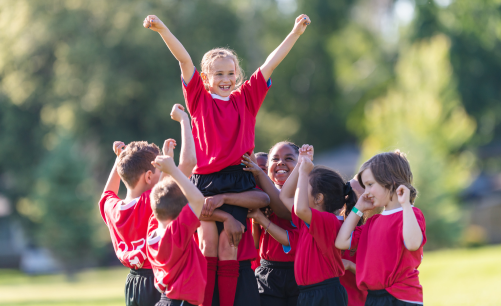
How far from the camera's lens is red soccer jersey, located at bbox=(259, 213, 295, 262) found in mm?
4463

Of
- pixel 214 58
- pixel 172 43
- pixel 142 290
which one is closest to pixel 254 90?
pixel 214 58

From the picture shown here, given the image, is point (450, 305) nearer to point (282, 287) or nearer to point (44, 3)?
point (282, 287)

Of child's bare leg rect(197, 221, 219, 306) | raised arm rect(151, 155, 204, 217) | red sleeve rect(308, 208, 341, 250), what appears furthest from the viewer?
child's bare leg rect(197, 221, 219, 306)

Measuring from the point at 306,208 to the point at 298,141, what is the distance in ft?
104

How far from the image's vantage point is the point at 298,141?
35500mm

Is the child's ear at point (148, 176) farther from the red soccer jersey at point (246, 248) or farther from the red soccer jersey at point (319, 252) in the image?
the red soccer jersey at point (319, 252)

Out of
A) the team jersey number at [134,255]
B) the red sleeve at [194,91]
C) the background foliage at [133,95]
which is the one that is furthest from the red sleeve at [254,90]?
the background foliage at [133,95]

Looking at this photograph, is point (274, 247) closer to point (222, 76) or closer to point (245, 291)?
point (245, 291)

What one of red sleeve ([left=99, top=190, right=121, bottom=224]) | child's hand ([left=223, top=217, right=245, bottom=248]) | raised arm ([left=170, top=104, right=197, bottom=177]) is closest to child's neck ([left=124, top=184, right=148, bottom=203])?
red sleeve ([left=99, top=190, right=121, bottom=224])

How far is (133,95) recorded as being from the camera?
1016 inches

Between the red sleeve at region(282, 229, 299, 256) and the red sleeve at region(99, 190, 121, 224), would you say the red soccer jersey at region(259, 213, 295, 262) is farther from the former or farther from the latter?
the red sleeve at region(99, 190, 121, 224)

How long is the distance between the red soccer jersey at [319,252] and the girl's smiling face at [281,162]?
0.74 metres

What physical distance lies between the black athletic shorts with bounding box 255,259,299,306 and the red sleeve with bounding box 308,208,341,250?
61 centimetres

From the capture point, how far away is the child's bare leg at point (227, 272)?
4.02 metres
